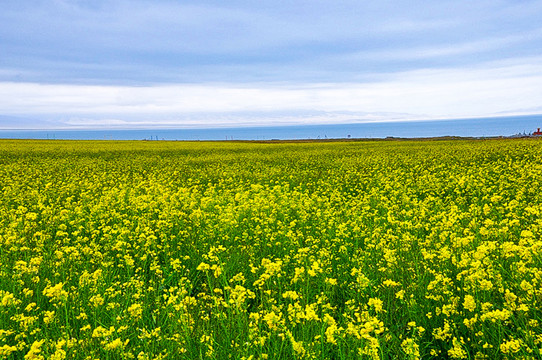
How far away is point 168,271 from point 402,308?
372 centimetres

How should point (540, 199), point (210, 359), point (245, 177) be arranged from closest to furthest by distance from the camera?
point (210, 359) < point (540, 199) < point (245, 177)

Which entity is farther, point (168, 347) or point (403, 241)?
point (403, 241)

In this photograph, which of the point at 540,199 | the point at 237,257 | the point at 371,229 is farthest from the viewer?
the point at 540,199

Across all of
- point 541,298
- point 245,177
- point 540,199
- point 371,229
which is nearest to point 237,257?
point 371,229

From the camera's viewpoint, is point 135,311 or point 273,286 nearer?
point 135,311

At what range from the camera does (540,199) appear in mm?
9234

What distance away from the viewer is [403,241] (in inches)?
236

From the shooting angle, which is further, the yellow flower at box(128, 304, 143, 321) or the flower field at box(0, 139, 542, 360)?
the yellow flower at box(128, 304, 143, 321)

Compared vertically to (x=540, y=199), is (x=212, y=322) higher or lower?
lower

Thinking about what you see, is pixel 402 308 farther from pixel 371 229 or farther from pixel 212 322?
pixel 371 229

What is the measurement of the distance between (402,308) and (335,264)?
185 centimetres

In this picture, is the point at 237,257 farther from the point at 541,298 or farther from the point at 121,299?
the point at 541,298

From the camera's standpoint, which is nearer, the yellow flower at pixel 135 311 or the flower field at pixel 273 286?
the flower field at pixel 273 286

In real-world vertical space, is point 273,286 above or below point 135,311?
below
